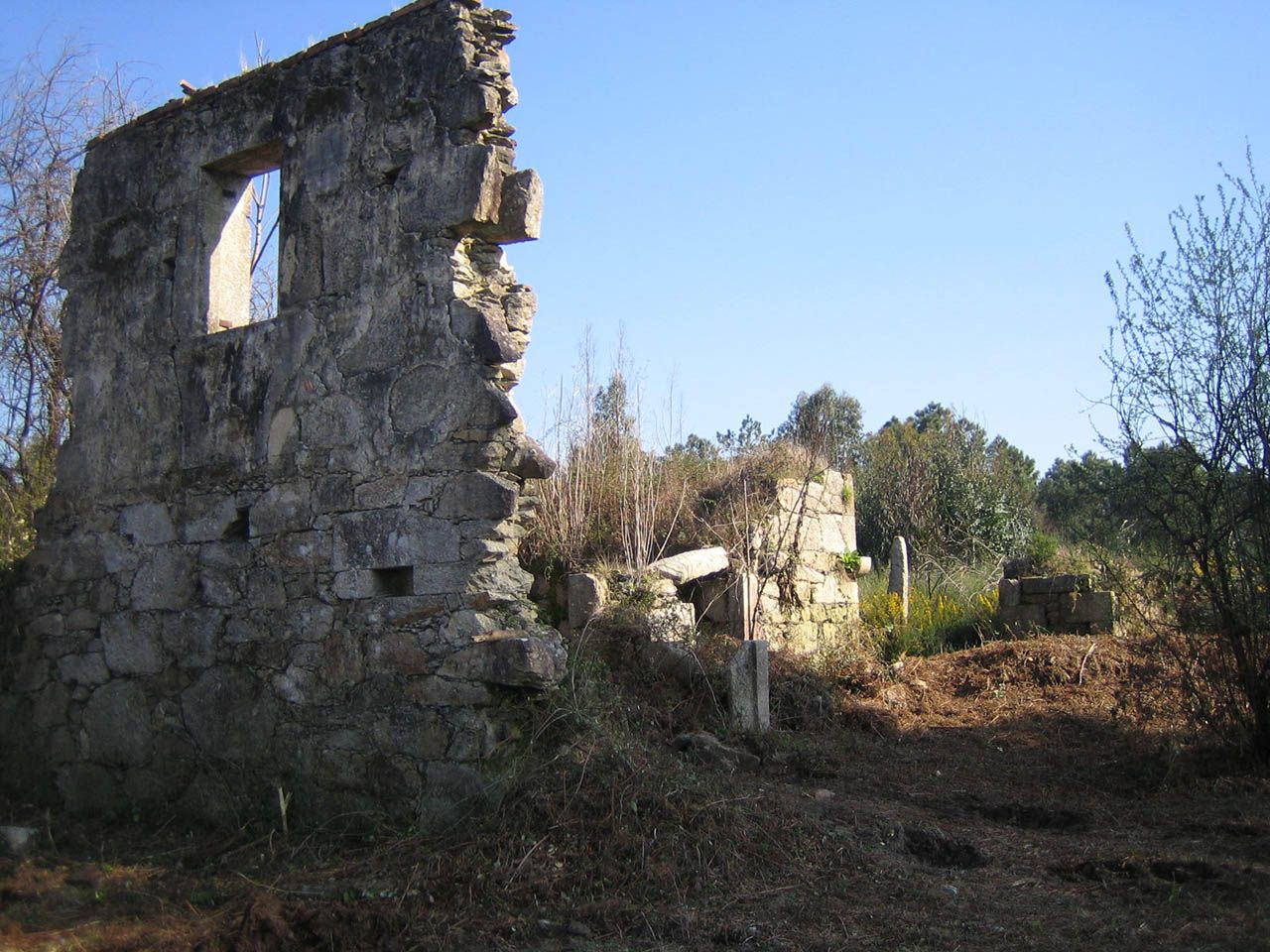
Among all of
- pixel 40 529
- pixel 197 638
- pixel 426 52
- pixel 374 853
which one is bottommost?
pixel 374 853

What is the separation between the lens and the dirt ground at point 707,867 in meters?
4.52

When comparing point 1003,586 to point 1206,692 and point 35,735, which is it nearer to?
point 1206,692

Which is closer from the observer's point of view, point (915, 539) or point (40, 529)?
point (40, 529)

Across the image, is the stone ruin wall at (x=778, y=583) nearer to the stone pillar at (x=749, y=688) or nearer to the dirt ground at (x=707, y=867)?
the stone pillar at (x=749, y=688)

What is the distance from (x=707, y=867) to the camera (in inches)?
197

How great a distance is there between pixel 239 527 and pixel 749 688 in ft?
11.5

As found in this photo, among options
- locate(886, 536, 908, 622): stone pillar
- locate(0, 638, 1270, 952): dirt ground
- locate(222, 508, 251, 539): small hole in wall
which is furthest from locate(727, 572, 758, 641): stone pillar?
locate(222, 508, 251, 539): small hole in wall

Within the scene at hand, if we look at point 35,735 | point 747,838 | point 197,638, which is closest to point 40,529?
point 35,735

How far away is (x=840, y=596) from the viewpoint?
11680 millimetres

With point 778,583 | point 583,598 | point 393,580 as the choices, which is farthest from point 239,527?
point 778,583

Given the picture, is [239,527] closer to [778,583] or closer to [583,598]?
[583,598]

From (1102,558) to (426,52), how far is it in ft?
16.7

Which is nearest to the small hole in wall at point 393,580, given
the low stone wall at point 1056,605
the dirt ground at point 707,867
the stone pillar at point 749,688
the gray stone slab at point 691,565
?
the dirt ground at point 707,867

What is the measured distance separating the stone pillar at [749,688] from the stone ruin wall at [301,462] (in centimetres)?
258
